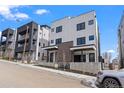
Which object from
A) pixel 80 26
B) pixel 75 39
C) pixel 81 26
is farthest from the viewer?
pixel 75 39

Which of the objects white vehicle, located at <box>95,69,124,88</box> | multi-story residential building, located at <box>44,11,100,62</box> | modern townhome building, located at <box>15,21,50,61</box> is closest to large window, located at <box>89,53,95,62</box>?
multi-story residential building, located at <box>44,11,100,62</box>

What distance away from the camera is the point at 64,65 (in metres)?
28.2

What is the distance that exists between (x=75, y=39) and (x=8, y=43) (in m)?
31.5

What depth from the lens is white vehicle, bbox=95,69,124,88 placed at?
905cm

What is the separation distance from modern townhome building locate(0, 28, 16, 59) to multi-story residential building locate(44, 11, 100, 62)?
22.2 meters

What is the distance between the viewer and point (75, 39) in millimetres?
32562

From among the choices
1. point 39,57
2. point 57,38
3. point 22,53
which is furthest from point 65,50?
point 22,53

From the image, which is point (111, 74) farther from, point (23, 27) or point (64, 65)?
point (23, 27)

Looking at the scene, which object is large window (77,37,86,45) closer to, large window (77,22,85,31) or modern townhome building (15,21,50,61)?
large window (77,22,85,31)

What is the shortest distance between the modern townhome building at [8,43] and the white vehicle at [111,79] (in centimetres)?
4770

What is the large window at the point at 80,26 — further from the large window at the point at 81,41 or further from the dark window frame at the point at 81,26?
the large window at the point at 81,41

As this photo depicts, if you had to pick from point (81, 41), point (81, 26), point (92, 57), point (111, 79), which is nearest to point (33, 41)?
point (81, 26)

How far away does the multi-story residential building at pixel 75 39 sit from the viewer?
2925cm

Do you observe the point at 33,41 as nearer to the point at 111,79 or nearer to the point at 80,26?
the point at 80,26
